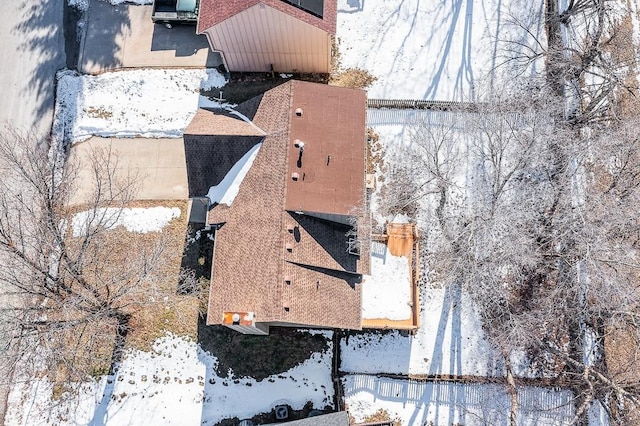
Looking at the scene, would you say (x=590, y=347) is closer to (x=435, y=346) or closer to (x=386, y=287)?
(x=435, y=346)

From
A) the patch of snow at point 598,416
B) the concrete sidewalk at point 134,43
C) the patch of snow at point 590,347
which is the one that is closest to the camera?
the patch of snow at point 598,416

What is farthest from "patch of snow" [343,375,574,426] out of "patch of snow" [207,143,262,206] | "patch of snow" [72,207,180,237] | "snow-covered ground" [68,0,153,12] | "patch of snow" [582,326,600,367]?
"snow-covered ground" [68,0,153,12]

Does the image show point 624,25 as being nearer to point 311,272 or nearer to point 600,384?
point 600,384

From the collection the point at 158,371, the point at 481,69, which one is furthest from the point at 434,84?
the point at 158,371

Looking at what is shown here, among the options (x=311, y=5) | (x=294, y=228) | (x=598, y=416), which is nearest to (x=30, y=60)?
(x=311, y=5)

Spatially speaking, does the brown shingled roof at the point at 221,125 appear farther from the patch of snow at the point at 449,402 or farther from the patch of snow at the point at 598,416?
the patch of snow at the point at 598,416

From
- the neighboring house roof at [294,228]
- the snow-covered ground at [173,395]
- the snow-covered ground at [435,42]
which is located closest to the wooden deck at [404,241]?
the neighboring house roof at [294,228]
